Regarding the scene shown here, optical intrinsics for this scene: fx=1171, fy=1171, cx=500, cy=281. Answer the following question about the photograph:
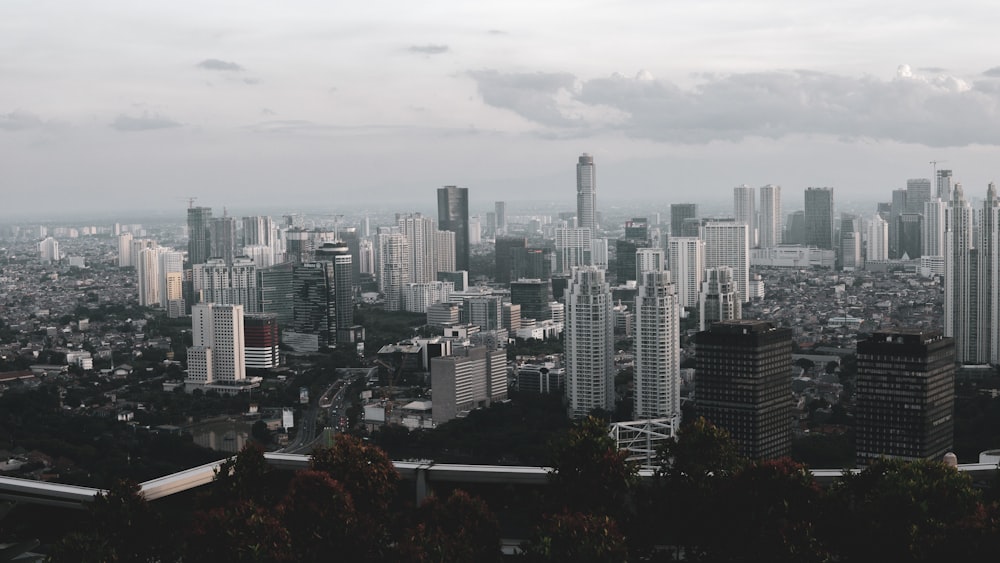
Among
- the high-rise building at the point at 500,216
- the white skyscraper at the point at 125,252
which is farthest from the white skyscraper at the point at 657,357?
the high-rise building at the point at 500,216

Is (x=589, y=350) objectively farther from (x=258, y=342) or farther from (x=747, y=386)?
(x=258, y=342)

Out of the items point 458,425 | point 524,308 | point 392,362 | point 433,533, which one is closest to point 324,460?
point 433,533

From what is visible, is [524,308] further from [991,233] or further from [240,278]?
[991,233]

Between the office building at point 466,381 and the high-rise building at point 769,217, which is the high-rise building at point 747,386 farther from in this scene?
the high-rise building at point 769,217

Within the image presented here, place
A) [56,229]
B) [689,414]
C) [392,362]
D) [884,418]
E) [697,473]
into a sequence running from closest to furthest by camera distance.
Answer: [697,473] < [884,418] < [689,414] < [392,362] < [56,229]

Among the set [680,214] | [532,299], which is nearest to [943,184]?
[680,214]
